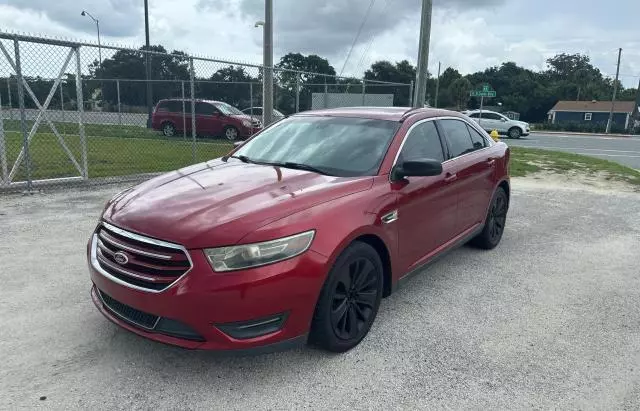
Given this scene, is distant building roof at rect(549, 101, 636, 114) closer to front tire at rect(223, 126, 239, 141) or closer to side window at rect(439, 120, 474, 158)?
front tire at rect(223, 126, 239, 141)

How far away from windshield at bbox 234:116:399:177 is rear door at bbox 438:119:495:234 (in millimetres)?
890

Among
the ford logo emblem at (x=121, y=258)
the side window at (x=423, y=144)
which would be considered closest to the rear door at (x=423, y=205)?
the side window at (x=423, y=144)

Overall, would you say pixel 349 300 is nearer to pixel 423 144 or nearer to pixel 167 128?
pixel 423 144

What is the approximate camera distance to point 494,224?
5543mm

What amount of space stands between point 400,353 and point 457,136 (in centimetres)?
249

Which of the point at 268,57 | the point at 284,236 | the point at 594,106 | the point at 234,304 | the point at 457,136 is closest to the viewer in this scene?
the point at 234,304

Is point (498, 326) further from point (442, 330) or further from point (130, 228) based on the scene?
point (130, 228)

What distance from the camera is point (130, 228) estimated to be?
283 cm

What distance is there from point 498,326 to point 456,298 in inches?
21.9

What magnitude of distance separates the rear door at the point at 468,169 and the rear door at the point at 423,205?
0.57 ft

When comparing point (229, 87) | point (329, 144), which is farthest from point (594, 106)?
Result: point (329, 144)

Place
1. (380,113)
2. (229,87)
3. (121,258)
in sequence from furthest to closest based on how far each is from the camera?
1. (229,87)
2. (380,113)
3. (121,258)

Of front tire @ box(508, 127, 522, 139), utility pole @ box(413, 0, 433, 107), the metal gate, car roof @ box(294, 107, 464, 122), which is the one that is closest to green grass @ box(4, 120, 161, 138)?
the metal gate

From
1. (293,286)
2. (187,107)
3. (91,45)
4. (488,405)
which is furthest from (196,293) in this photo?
(187,107)
